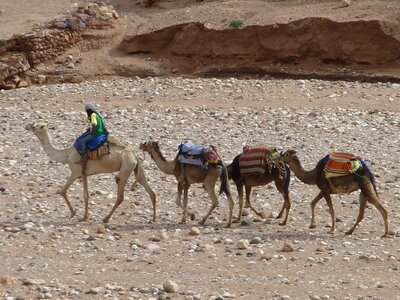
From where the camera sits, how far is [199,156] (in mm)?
13219

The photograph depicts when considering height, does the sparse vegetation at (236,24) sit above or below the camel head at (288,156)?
above

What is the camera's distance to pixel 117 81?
26359 millimetres

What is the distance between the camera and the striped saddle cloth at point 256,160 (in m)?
13.5

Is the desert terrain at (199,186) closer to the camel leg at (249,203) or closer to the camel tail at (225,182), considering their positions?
the camel leg at (249,203)

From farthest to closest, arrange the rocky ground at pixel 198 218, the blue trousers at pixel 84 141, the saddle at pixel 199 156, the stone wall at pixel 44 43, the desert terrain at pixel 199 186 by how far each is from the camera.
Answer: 1. the stone wall at pixel 44 43
2. the blue trousers at pixel 84 141
3. the saddle at pixel 199 156
4. the desert terrain at pixel 199 186
5. the rocky ground at pixel 198 218

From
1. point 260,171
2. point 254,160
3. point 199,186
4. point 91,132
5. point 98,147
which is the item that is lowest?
point 199,186

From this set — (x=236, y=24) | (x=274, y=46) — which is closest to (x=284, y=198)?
(x=274, y=46)

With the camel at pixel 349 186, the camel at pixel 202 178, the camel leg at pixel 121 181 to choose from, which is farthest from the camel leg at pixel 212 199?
the camel at pixel 349 186

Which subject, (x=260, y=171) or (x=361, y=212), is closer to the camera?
(x=361, y=212)

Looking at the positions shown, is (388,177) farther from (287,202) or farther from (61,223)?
(61,223)

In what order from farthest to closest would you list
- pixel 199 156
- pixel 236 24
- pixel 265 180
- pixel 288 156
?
pixel 236 24, pixel 265 180, pixel 288 156, pixel 199 156

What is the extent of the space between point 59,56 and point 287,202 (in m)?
16.6

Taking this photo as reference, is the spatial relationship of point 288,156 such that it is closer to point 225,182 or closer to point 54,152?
point 225,182

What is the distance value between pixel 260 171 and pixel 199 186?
2.16 metres
